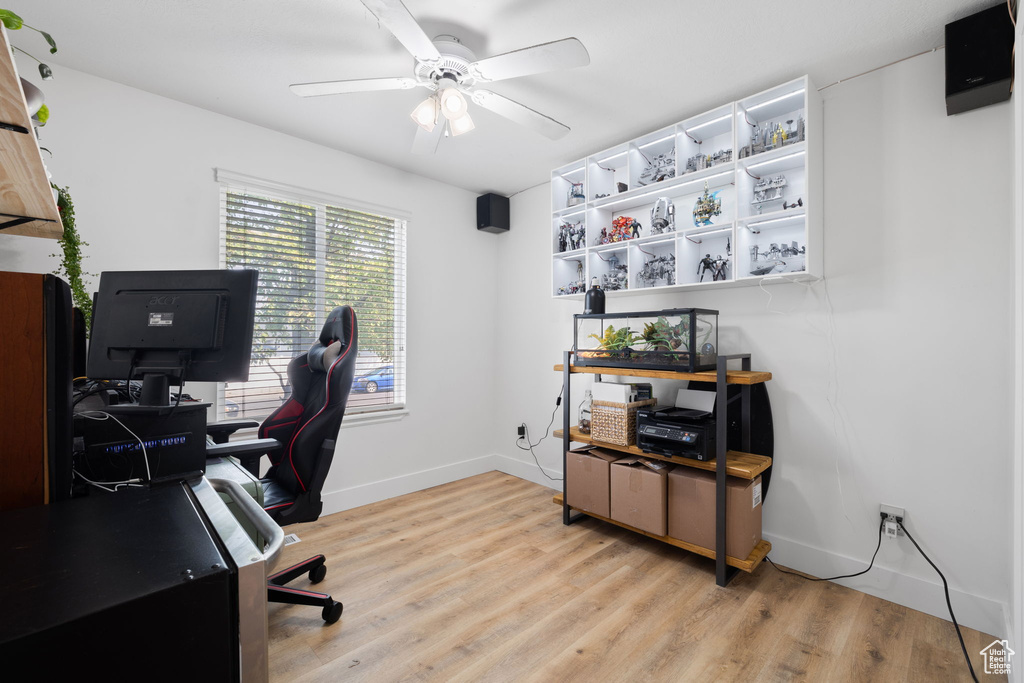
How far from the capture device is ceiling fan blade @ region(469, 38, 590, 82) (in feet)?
5.15

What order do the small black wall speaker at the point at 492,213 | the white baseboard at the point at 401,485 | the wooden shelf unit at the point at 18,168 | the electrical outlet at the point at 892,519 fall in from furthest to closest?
the small black wall speaker at the point at 492,213 < the white baseboard at the point at 401,485 < the electrical outlet at the point at 892,519 < the wooden shelf unit at the point at 18,168

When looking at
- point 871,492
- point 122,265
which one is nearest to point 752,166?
point 871,492

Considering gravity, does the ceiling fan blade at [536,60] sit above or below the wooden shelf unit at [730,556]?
above

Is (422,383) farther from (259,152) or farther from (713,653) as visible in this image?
(713,653)

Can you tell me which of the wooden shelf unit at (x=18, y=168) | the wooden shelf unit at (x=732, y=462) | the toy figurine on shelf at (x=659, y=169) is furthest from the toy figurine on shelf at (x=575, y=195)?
the wooden shelf unit at (x=18, y=168)

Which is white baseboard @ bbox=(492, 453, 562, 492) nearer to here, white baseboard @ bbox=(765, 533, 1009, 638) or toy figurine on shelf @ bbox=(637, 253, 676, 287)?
white baseboard @ bbox=(765, 533, 1009, 638)

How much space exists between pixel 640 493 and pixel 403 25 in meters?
2.35

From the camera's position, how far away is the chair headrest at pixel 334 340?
2029 millimetres

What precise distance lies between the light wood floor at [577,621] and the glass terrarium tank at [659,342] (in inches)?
40.7

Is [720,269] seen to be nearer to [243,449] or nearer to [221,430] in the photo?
[243,449]

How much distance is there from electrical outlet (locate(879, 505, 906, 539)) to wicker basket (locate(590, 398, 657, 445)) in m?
1.15

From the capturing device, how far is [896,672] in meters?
1.56

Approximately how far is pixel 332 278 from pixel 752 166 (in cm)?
262

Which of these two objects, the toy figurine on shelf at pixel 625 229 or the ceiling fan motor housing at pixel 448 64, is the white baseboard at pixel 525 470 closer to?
the toy figurine on shelf at pixel 625 229
